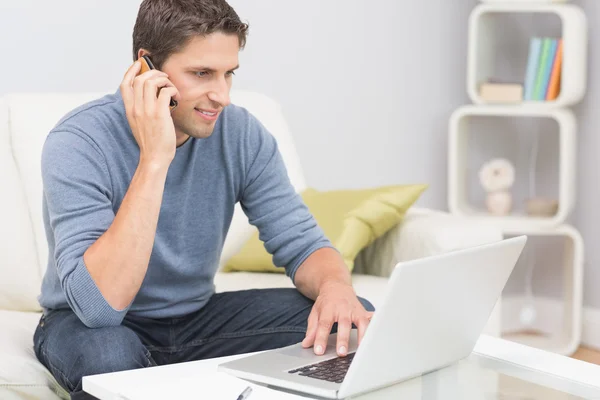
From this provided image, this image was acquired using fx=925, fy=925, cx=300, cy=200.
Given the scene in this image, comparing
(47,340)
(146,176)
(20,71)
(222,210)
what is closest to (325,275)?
(222,210)

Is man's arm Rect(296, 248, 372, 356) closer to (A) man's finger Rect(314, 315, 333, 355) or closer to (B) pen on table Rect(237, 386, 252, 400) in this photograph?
(A) man's finger Rect(314, 315, 333, 355)

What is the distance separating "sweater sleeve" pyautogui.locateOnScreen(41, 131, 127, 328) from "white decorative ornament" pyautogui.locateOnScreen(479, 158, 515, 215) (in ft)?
6.20

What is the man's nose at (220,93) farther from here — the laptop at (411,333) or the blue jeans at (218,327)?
the laptop at (411,333)

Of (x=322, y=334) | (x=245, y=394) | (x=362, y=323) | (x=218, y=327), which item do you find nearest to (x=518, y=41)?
(x=218, y=327)

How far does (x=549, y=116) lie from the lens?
3096 mm

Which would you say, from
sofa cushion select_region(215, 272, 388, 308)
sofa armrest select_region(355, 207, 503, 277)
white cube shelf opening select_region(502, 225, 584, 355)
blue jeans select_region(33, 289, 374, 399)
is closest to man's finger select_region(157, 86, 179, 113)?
blue jeans select_region(33, 289, 374, 399)

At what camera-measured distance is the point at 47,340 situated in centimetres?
152

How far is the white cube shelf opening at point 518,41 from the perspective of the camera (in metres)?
3.00

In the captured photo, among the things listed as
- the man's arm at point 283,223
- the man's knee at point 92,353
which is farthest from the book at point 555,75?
the man's knee at point 92,353

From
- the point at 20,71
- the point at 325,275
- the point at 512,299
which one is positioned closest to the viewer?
the point at 325,275

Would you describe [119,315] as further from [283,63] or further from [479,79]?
[479,79]

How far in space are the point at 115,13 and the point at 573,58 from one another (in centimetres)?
145

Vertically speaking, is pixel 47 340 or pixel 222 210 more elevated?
pixel 222 210

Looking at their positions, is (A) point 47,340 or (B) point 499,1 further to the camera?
(B) point 499,1
